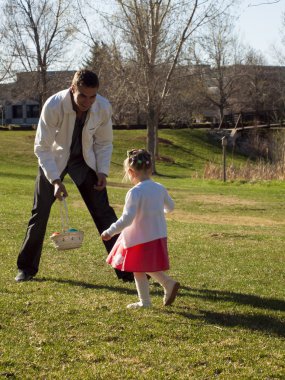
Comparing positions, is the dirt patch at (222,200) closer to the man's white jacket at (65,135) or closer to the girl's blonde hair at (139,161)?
the man's white jacket at (65,135)

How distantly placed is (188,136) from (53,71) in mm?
11871

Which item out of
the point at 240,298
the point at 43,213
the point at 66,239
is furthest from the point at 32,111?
the point at 240,298

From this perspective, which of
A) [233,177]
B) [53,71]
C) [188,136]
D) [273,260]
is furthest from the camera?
[188,136]

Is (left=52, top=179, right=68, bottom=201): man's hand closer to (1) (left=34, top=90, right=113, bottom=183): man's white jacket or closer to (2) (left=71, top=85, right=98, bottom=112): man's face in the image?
(1) (left=34, top=90, right=113, bottom=183): man's white jacket

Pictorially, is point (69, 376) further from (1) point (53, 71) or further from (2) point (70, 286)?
(1) point (53, 71)

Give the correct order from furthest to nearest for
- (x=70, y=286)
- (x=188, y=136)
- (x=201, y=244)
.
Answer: (x=188, y=136), (x=201, y=244), (x=70, y=286)

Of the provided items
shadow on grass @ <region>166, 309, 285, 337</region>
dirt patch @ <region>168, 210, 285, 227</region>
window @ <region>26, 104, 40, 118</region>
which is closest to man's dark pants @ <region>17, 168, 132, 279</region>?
shadow on grass @ <region>166, 309, 285, 337</region>

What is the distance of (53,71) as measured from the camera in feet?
146

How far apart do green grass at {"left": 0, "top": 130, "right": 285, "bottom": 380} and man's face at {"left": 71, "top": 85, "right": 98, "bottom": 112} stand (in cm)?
159

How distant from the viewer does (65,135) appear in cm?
632

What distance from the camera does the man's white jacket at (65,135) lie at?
20.3ft

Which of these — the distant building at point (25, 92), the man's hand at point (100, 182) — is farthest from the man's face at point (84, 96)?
the distant building at point (25, 92)

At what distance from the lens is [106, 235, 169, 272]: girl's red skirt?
5.29 metres

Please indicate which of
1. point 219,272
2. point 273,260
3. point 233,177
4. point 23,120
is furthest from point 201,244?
point 23,120
